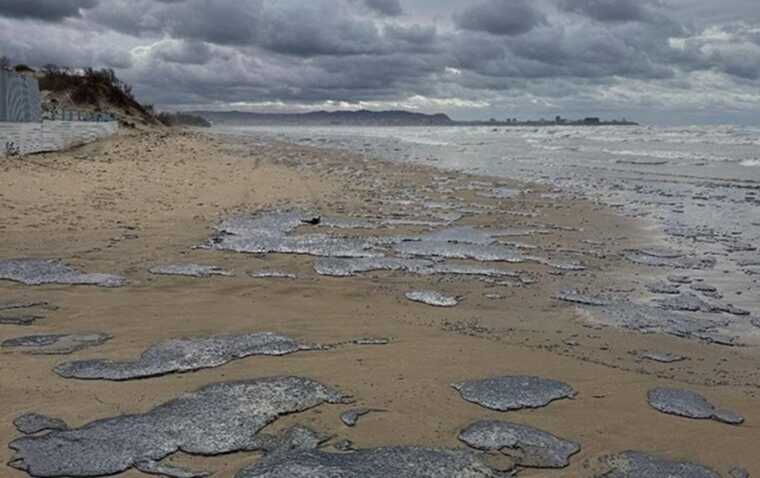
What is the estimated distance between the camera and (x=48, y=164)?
53.1 feet

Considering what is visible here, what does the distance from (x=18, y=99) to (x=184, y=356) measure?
17740mm

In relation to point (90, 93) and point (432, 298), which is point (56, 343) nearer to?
point (432, 298)

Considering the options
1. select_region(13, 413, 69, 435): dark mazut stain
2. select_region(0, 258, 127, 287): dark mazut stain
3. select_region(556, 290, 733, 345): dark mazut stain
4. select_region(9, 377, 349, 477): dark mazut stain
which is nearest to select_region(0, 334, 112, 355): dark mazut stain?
select_region(13, 413, 69, 435): dark mazut stain

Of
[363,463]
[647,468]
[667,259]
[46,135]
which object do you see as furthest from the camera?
[46,135]

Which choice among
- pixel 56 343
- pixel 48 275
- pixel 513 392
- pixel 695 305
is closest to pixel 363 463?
pixel 513 392

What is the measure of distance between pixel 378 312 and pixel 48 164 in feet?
42.2

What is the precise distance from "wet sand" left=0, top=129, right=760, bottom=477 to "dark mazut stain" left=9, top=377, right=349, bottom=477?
10cm

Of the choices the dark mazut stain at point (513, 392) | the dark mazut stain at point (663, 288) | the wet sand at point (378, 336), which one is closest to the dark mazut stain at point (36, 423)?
the wet sand at point (378, 336)

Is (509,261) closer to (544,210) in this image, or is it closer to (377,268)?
(377,268)

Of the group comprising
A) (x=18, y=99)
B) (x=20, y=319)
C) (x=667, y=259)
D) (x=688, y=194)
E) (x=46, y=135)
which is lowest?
(x=20, y=319)

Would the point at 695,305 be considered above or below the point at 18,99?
below

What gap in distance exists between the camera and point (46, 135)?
21.2 meters

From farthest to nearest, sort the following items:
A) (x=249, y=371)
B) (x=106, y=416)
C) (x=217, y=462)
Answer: (x=249, y=371)
(x=106, y=416)
(x=217, y=462)

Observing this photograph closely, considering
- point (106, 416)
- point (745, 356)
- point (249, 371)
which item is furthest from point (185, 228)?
point (745, 356)
